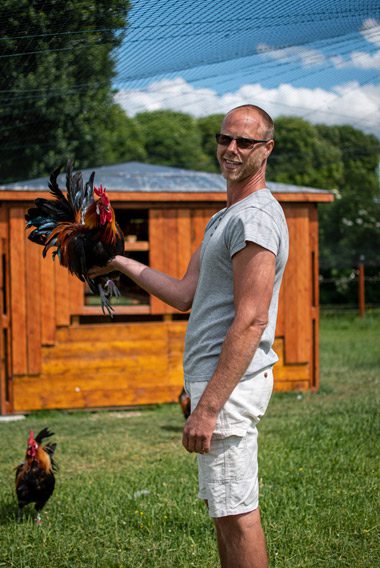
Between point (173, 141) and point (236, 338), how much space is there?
40168mm

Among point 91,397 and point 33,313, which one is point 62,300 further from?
point 91,397

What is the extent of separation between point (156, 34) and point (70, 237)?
2.54m

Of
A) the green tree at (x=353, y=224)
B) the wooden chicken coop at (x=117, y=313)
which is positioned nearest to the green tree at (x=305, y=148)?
Result: the green tree at (x=353, y=224)

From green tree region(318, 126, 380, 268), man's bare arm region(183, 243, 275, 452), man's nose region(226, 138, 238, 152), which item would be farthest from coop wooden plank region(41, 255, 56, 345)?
green tree region(318, 126, 380, 268)

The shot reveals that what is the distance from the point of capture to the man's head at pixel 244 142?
9.48ft

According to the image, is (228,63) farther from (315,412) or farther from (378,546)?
(378,546)

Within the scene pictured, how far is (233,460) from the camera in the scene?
2795mm

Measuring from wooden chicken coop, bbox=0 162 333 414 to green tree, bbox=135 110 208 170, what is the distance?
1067 inches

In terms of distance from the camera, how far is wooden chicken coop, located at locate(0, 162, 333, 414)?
373 inches

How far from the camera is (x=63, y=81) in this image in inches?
345

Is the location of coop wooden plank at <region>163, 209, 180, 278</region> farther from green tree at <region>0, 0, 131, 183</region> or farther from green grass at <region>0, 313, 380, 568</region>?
green grass at <region>0, 313, 380, 568</region>

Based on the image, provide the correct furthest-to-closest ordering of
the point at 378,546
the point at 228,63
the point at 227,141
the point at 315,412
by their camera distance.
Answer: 1. the point at 315,412
2. the point at 228,63
3. the point at 378,546
4. the point at 227,141

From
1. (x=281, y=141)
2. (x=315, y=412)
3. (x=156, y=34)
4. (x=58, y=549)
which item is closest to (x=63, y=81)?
(x=156, y=34)

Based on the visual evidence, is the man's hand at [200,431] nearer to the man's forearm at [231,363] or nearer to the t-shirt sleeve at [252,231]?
the man's forearm at [231,363]
